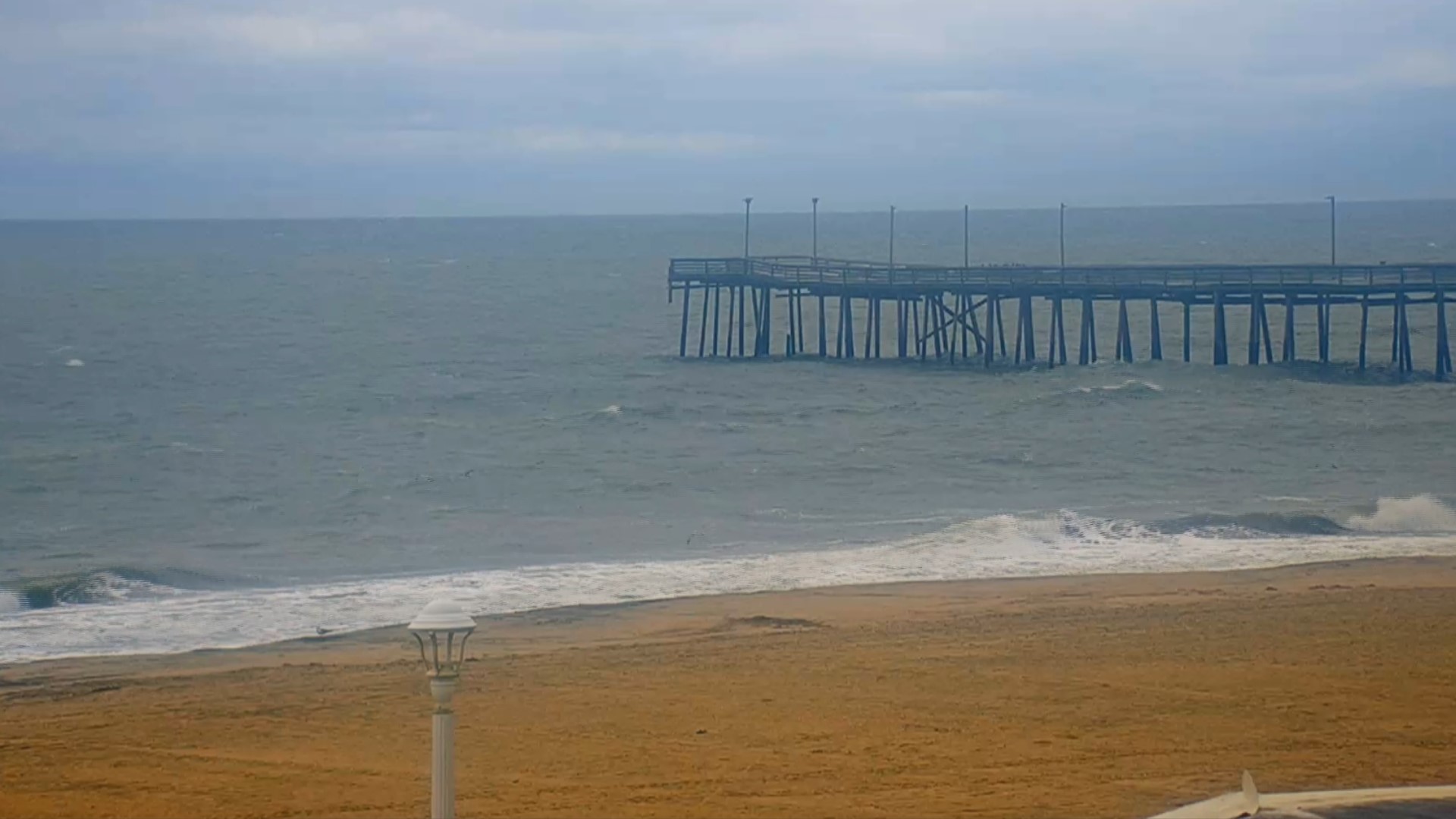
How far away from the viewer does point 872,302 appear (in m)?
49.4

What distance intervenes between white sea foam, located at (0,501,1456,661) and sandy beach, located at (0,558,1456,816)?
1080 millimetres

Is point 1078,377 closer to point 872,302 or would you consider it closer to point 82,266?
point 872,302

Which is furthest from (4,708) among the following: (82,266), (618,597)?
(82,266)

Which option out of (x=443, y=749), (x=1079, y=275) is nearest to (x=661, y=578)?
(x=443, y=749)

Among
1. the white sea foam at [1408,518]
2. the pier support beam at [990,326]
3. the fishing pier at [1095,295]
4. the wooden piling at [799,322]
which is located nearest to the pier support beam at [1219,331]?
the fishing pier at [1095,295]

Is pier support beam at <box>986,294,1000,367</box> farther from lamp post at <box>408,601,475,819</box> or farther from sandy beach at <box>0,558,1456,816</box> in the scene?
lamp post at <box>408,601,475,819</box>

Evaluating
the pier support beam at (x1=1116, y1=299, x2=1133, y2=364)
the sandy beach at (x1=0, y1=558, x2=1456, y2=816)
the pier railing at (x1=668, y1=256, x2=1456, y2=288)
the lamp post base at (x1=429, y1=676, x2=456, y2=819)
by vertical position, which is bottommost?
the sandy beach at (x1=0, y1=558, x2=1456, y2=816)

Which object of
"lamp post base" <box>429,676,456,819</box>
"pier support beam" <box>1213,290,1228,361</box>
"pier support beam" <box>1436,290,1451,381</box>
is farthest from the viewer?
"pier support beam" <box>1436,290,1451,381</box>

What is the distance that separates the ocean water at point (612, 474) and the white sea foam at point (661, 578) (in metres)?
0.08

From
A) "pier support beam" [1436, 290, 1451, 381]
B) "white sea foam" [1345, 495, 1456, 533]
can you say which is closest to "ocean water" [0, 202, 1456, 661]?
"white sea foam" [1345, 495, 1456, 533]

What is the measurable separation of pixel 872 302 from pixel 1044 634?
107 ft

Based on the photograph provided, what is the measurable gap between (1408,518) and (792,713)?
15407mm

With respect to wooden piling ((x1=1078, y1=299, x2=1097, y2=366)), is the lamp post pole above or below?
below

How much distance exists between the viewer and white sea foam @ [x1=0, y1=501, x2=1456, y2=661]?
19.0m
